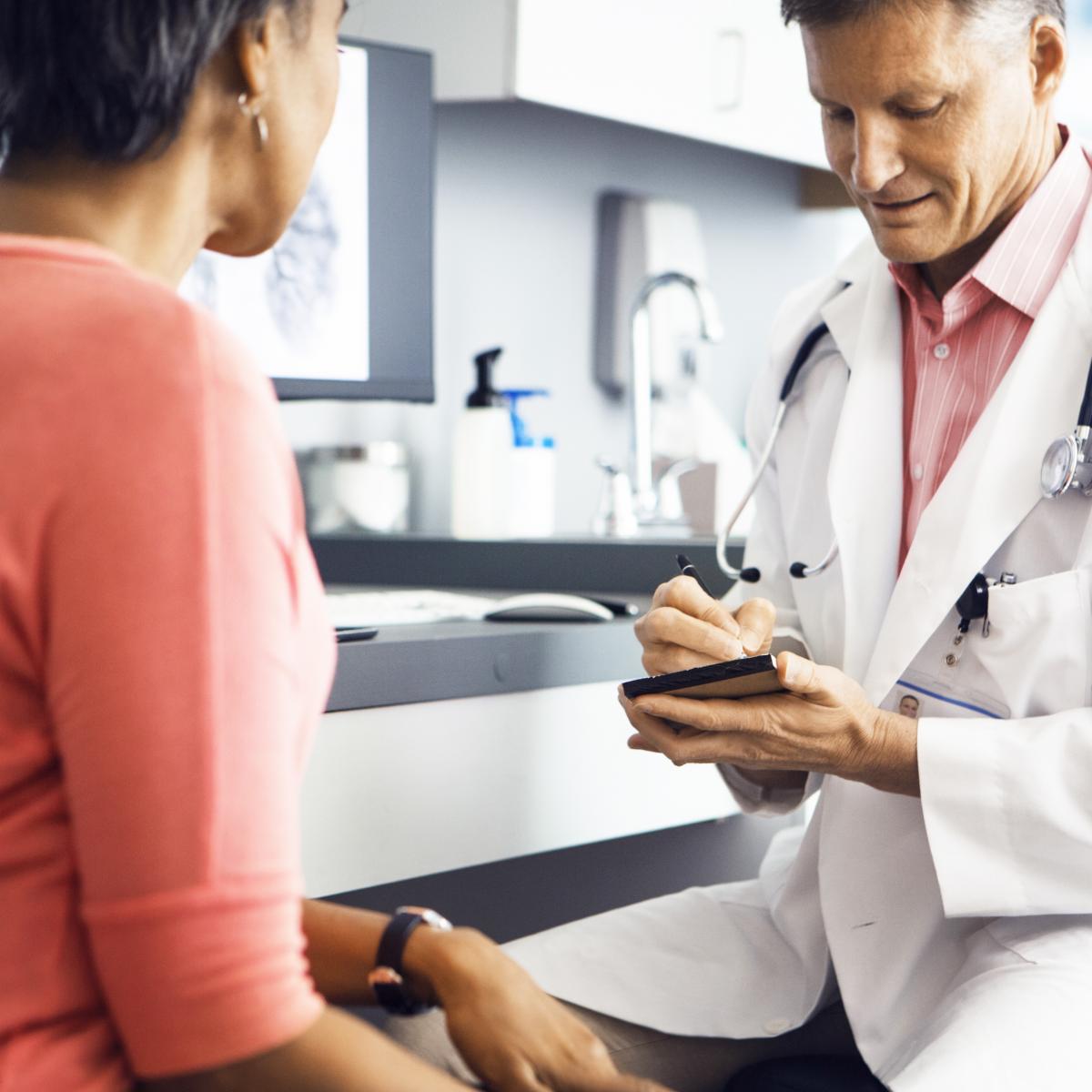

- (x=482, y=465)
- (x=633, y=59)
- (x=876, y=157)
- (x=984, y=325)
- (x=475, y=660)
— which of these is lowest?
(x=475, y=660)

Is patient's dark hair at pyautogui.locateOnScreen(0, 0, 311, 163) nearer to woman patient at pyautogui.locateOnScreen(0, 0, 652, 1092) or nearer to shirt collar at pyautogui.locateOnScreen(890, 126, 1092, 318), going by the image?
woman patient at pyautogui.locateOnScreen(0, 0, 652, 1092)

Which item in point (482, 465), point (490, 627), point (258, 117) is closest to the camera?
point (258, 117)

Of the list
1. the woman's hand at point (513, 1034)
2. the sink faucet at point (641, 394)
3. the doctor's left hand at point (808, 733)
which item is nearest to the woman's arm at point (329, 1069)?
the woman's hand at point (513, 1034)

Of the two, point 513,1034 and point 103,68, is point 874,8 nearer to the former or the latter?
point 103,68

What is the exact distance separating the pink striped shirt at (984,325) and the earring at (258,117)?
658 millimetres

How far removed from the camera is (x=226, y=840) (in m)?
0.50

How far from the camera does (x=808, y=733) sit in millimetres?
1006

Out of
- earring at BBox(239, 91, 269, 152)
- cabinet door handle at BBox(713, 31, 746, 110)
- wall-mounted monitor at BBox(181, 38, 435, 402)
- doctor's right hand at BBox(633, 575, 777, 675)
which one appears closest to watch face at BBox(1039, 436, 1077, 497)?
doctor's right hand at BBox(633, 575, 777, 675)

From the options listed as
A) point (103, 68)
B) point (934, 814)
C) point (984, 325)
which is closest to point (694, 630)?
point (934, 814)

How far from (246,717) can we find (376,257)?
110cm

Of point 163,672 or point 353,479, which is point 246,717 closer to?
point 163,672

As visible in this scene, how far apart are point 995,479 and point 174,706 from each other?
2.39 feet

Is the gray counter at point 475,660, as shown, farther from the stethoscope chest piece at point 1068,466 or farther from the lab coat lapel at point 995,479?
the stethoscope chest piece at point 1068,466

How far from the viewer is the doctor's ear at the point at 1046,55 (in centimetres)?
113
